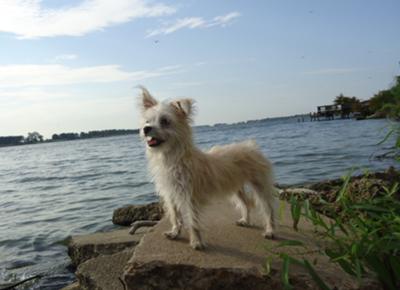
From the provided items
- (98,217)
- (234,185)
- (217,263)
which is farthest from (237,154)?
(98,217)

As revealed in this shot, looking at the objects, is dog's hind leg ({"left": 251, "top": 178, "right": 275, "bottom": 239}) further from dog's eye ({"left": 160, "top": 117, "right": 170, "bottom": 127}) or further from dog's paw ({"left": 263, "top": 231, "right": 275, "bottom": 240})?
dog's eye ({"left": 160, "top": 117, "right": 170, "bottom": 127})

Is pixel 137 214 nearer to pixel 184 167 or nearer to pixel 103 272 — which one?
pixel 103 272

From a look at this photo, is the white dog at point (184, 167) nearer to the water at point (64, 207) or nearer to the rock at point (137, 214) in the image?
the water at point (64, 207)

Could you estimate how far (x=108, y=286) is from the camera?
5.61 meters

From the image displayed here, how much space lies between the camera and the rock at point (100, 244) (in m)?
7.39

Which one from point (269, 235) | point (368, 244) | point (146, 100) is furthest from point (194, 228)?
point (368, 244)

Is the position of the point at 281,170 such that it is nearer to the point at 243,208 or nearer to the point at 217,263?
the point at 243,208

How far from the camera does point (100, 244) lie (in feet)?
25.0

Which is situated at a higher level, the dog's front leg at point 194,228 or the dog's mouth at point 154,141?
the dog's mouth at point 154,141

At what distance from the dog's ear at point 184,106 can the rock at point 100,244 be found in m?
3.21

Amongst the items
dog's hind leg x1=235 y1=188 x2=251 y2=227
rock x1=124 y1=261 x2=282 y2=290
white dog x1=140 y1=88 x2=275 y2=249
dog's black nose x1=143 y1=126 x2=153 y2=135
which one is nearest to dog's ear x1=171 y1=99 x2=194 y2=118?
white dog x1=140 y1=88 x2=275 y2=249

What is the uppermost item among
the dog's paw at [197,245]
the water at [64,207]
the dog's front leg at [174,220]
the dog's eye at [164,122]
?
the dog's eye at [164,122]

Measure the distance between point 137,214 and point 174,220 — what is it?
5450 millimetres

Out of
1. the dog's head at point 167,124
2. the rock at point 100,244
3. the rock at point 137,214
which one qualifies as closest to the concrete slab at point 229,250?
the dog's head at point 167,124
